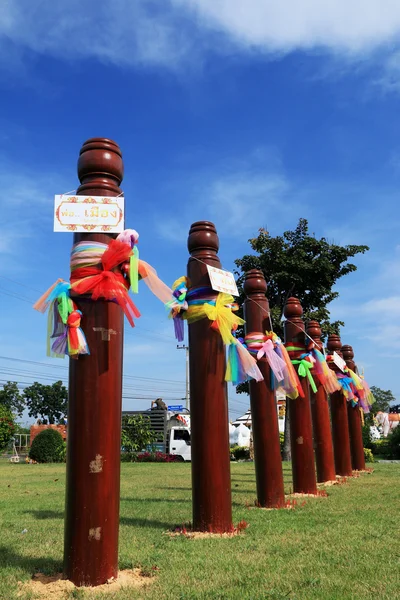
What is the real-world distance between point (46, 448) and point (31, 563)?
20143mm

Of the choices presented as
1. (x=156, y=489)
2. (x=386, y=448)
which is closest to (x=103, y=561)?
(x=156, y=489)

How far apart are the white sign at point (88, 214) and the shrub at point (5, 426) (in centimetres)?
1955

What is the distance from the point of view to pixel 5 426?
21625mm

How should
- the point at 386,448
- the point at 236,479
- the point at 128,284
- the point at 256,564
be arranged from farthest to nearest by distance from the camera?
the point at 386,448, the point at 236,479, the point at 128,284, the point at 256,564

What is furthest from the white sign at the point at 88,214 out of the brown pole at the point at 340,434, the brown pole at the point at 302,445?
the brown pole at the point at 340,434

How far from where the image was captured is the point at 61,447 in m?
23.7

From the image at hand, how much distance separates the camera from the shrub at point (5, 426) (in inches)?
844

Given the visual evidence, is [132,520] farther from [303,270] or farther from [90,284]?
[303,270]

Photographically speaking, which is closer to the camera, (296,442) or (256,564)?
(256,564)

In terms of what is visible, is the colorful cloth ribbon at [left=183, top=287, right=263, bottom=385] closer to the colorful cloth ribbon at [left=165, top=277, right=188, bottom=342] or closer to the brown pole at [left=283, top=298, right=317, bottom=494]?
the colorful cloth ribbon at [left=165, top=277, right=188, bottom=342]

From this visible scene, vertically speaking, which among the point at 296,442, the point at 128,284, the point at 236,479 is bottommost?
the point at 236,479

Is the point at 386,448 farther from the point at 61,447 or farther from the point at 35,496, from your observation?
the point at 35,496

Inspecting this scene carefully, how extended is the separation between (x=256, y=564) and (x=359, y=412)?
37.3ft

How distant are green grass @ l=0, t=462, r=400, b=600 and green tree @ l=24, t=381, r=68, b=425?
7671 centimetres
